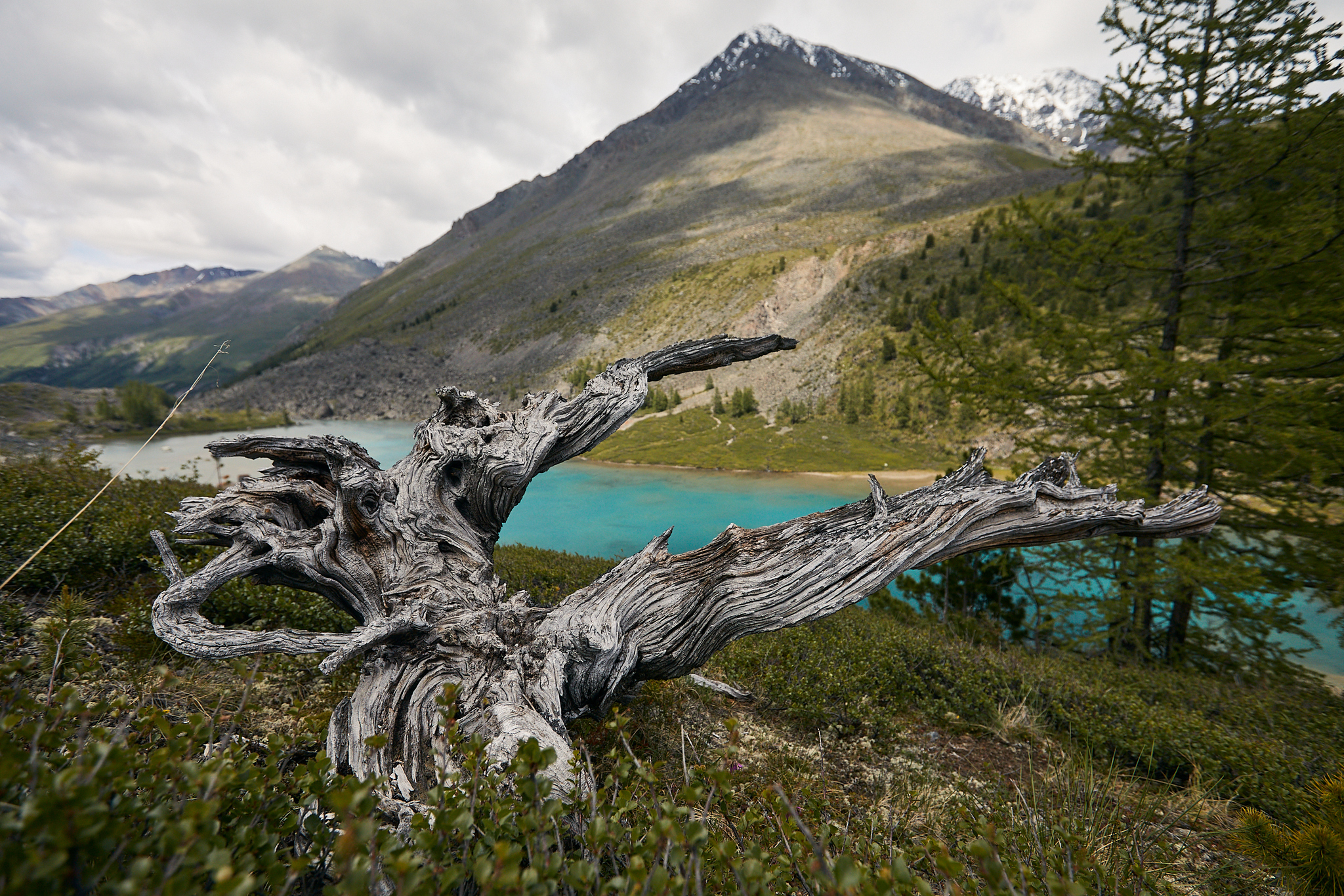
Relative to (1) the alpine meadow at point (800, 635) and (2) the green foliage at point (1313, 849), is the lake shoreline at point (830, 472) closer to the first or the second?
(1) the alpine meadow at point (800, 635)

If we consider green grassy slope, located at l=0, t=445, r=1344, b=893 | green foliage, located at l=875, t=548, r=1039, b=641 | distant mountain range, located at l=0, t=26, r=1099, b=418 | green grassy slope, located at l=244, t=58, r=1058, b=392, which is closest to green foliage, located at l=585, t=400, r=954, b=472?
distant mountain range, located at l=0, t=26, r=1099, b=418

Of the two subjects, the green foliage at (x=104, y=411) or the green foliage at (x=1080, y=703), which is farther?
the green foliage at (x=104, y=411)

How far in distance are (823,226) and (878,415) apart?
40.1m

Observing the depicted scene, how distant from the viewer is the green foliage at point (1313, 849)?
7.16ft

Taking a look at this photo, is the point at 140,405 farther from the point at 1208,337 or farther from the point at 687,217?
the point at 687,217

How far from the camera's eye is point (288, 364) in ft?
230

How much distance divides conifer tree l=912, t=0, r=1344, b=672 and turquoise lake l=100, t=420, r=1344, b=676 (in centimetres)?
801

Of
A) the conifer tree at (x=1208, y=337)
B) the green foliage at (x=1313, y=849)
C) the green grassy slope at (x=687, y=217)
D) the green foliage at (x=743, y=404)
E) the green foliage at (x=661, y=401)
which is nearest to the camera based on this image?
the green foliage at (x=1313, y=849)

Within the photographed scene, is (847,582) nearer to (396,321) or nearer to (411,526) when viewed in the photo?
(411,526)

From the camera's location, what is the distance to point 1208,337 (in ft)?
24.3

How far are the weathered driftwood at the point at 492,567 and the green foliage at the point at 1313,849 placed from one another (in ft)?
5.97

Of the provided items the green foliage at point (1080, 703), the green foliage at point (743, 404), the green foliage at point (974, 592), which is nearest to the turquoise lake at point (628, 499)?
the green foliage at point (974, 592)

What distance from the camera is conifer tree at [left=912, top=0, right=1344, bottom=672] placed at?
6211 millimetres

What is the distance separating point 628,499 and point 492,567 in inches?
883
